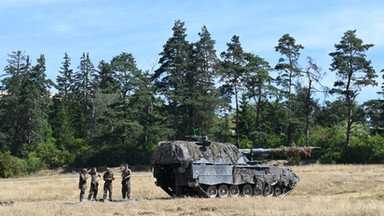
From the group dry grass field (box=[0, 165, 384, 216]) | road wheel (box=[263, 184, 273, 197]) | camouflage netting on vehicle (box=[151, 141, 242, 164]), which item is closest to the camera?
dry grass field (box=[0, 165, 384, 216])

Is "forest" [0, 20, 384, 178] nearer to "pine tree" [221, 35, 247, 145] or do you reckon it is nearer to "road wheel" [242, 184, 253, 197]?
"pine tree" [221, 35, 247, 145]

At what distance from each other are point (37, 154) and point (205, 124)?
22054mm

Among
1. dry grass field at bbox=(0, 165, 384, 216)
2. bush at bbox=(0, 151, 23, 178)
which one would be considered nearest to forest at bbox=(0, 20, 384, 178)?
bush at bbox=(0, 151, 23, 178)

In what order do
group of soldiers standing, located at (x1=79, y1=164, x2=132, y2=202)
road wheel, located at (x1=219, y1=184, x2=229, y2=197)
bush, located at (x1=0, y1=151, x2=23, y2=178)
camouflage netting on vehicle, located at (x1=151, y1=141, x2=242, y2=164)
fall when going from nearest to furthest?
group of soldiers standing, located at (x1=79, y1=164, x2=132, y2=202) < camouflage netting on vehicle, located at (x1=151, y1=141, x2=242, y2=164) < road wheel, located at (x1=219, y1=184, x2=229, y2=197) < bush, located at (x1=0, y1=151, x2=23, y2=178)

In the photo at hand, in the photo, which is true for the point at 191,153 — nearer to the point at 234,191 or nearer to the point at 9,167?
the point at 234,191

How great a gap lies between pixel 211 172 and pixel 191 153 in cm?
128

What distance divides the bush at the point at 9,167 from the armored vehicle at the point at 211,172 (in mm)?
39725

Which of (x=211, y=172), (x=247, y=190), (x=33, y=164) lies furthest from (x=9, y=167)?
(x=211, y=172)

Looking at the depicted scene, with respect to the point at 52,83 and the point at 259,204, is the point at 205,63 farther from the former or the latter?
the point at 259,204

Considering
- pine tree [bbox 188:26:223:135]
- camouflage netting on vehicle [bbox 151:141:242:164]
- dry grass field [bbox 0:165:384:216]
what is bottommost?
dry grass field [bbox 0:165:384:216]

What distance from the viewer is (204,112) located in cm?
6588

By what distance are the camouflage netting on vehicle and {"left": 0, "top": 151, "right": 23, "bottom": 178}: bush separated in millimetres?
40434

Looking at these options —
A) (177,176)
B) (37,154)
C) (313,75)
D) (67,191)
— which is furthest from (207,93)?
(177,176)

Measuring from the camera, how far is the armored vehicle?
86.8ft
